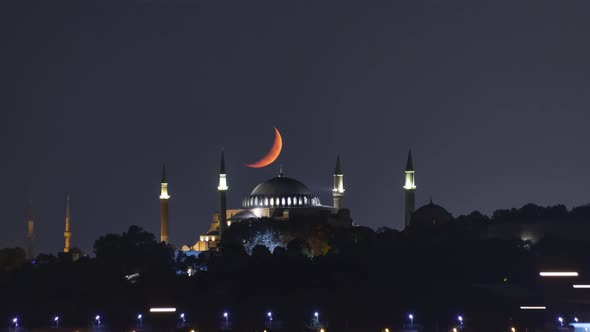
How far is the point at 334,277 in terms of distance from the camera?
141m

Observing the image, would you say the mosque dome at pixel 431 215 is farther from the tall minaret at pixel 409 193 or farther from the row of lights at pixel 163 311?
the row of lights at pixel 163 311

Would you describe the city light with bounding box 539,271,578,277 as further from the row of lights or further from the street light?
the street light

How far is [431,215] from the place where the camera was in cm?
18725

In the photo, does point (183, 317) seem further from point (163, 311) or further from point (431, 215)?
point (431, 215)

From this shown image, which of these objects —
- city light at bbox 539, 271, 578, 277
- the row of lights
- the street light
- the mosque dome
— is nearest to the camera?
the row of lights

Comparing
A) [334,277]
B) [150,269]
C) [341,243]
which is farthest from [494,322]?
[341,243]

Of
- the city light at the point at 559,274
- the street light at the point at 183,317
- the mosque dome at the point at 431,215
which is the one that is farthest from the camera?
the mosque dome at the point at 431,215

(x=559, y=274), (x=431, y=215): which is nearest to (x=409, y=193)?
(x=431, y=215)

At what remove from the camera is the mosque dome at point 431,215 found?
18525 cm

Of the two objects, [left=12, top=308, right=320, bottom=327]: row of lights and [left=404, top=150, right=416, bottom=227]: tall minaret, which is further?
[left=404, top=150, right=416, bottom=227]: tall minaret

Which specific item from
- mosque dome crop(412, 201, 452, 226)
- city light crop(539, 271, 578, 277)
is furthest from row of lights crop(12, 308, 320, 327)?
mosque dome crop(412, 201, 452, 226)

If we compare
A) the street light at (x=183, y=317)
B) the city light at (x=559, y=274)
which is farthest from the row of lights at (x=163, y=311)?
the city light at (x=559, y=274)

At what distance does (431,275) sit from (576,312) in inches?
583

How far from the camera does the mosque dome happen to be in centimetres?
18525
